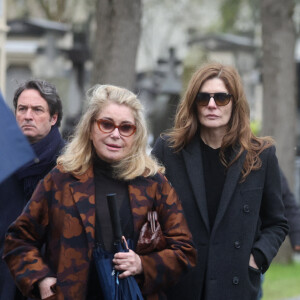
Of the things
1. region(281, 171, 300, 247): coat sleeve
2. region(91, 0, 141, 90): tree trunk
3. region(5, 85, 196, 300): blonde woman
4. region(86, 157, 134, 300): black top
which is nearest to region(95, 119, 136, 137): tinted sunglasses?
region(5, 85, 196, 300): blonde woman

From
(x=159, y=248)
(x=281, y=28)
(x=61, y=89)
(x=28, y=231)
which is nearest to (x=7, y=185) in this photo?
(x=28, y=231)

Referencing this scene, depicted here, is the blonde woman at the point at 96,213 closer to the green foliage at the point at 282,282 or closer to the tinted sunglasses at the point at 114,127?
the tinted sunglasses at the point at 114,127

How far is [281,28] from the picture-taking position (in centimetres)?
1211

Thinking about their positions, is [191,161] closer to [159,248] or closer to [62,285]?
[159,248]

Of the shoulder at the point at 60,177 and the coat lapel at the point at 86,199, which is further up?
the shoulder at the point at 60,177

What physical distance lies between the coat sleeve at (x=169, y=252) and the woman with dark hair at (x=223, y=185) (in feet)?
1.64

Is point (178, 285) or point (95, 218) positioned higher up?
point (95, 218)

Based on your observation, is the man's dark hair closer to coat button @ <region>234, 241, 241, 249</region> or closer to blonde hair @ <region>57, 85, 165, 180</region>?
blonde hair @ <region>57, 85, 165, 180</region>

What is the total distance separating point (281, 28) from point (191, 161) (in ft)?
25.5

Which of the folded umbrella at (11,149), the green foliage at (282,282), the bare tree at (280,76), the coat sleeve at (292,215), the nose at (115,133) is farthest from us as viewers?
the bare tree at (280,76)

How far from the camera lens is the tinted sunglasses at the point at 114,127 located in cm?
408

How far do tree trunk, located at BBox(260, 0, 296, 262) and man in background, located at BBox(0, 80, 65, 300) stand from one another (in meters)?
7.51

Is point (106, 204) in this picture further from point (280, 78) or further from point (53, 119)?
point (280, 78)

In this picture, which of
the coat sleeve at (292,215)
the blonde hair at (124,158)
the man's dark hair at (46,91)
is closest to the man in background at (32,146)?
the man's dark hair at (46,91)
